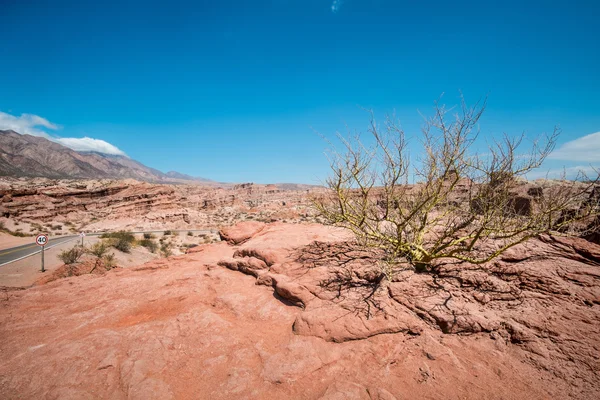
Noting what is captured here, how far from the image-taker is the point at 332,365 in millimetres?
3285

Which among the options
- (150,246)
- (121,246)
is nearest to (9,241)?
(150,246)

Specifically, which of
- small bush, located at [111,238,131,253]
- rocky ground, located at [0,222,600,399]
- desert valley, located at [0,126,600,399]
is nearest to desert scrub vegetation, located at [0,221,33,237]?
small bush, located at [111,238,131,253]

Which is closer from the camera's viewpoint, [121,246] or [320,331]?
[320,331]

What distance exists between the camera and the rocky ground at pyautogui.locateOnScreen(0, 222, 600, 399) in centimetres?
296

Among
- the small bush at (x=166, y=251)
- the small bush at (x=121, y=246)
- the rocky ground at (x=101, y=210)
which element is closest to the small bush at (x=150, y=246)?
the small bush at (x=166, y=251)

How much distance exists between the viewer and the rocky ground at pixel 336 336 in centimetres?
296

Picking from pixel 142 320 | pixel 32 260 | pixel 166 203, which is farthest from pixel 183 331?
pixel 166 203

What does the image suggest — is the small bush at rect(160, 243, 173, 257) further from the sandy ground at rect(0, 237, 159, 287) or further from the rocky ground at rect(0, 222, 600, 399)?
the rocky ground at rect(0, 222, 600, 399)

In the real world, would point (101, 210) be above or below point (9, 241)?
above

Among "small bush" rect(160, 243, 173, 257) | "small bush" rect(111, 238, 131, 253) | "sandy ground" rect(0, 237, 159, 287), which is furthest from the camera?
"small bush" rect(160, 243, 173, 257)

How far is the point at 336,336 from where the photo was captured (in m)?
3.65

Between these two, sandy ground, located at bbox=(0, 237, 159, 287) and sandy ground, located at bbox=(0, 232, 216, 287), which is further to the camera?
sandy ground, located at bbox=(0, 232, 216, 287)

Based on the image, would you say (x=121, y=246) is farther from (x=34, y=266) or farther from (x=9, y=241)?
(x=9, y=241)

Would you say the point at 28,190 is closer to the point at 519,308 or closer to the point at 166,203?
the point at 166,203
